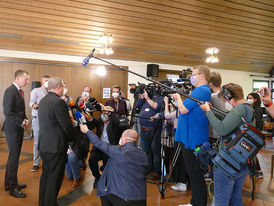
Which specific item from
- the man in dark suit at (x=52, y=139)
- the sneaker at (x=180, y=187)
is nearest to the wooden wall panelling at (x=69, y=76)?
the sneaker at (x=180, y=187)

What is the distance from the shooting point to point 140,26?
6004 mm

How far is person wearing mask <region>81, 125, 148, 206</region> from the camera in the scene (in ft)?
5.46

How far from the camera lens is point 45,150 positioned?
2.02m

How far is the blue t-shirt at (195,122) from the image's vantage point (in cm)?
196

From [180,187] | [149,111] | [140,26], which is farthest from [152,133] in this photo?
[140,26]

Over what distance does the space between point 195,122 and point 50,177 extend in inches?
59.6

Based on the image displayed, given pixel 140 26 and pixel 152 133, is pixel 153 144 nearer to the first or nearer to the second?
pixel 152 133

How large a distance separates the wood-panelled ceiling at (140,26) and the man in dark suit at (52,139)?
3.92 m

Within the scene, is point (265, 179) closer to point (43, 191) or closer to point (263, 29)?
point (43, 191)

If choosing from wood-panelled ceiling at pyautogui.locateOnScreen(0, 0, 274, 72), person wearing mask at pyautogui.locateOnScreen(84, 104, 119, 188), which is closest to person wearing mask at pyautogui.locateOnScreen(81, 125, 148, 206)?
person wearing mask at pyautogui.locateOnScreen(84, 104, 119, 188)

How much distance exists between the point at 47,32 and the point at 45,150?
190 inches

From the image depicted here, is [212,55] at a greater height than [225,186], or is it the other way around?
[212,55]

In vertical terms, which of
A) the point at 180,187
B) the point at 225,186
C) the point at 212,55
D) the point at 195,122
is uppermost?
the point at 212,55

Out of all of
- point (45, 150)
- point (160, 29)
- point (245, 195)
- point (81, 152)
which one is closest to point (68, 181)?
point (81, 152)
